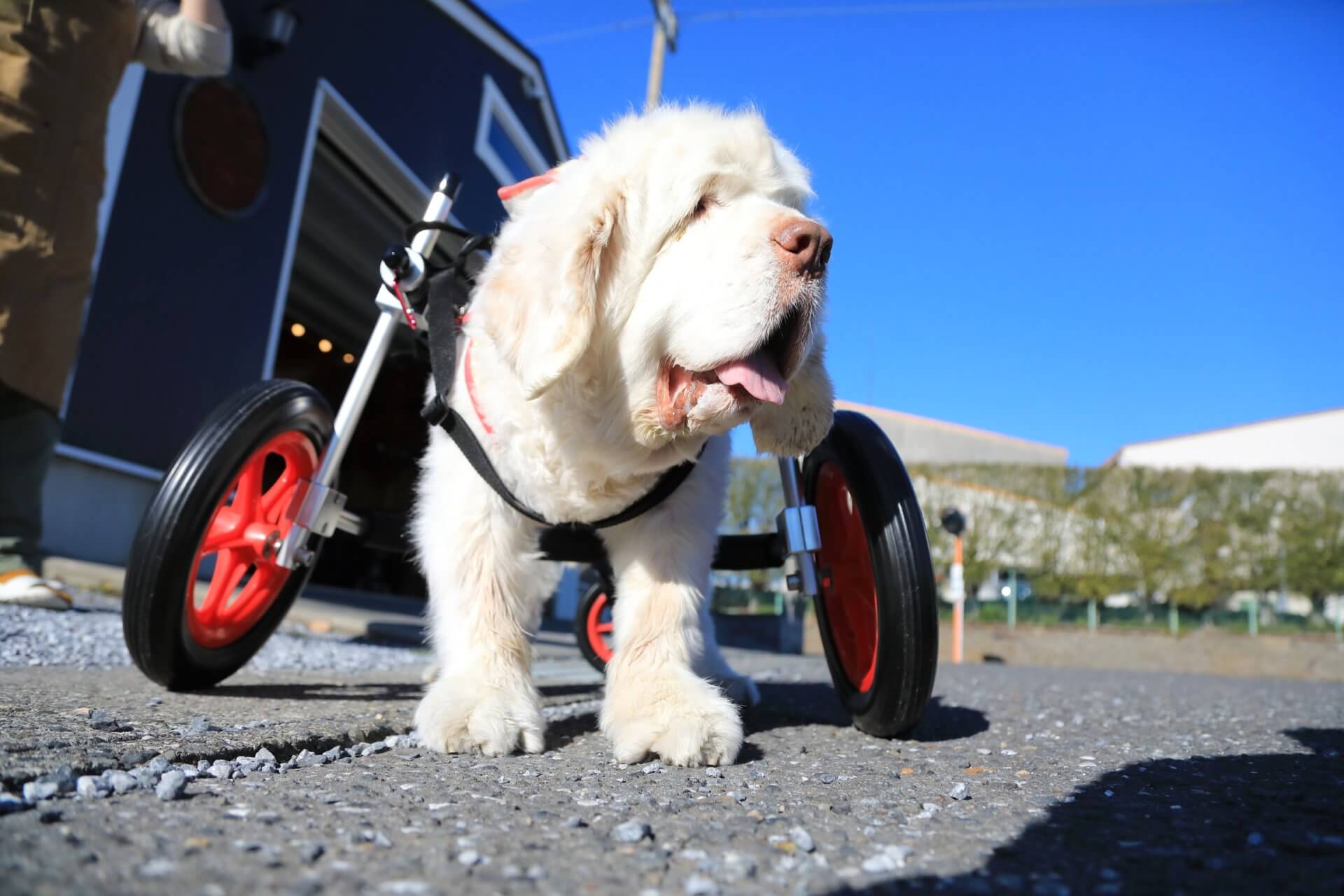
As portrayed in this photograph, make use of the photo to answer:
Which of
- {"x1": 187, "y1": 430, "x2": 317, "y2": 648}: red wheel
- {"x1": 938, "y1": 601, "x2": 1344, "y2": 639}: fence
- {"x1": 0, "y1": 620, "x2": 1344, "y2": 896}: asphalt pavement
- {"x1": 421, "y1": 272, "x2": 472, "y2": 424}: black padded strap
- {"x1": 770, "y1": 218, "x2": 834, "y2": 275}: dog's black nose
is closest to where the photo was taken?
{"x1": 0, "y1": 620, "x2": 1344, "y2": 896}: asphalt pavement


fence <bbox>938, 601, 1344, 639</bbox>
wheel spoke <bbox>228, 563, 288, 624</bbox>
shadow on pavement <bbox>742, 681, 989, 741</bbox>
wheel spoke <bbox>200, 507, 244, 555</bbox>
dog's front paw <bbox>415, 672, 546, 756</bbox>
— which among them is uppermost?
wheel spoke <bbox>200, 507, 244, 555</bbox>

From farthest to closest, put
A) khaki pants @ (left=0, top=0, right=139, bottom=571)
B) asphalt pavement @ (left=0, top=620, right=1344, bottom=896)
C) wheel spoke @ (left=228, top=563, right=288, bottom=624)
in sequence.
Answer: khaki pants @ (left=0, top=0, right=139, bottom=571), wheel spoke @ (left=228, top=563, right=288, bottom=624), asphalt pavement @ (left=0, top=620, right=1344, bottom=896)

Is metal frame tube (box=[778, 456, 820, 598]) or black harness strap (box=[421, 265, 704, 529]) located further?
metal frame tube (box=[778, 456, 820, 598])

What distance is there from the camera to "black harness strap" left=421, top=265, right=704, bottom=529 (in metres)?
2.23

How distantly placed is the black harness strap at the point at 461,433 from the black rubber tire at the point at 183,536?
1.56ft

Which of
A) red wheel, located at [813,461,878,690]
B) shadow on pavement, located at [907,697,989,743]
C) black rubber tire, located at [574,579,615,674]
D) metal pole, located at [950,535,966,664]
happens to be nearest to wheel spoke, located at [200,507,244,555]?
black rubber tire, located at [574,579,615,674]

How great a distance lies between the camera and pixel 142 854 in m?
1.01

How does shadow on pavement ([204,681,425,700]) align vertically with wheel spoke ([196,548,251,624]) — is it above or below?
below

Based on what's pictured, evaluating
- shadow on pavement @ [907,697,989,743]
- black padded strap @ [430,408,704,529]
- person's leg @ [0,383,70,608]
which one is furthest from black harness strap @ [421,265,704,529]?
person's leg @ [0,383,70,608]

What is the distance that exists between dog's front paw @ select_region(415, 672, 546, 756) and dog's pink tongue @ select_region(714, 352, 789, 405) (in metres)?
0.90

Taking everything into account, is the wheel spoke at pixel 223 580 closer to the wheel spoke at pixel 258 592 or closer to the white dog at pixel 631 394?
the wheel spoke at pixel 258 592

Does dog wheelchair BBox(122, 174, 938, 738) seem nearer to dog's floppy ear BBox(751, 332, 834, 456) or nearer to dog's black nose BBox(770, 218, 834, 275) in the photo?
dog's floppy ear BBox(751, 332, 834, 456)

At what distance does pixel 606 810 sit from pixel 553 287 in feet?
3.66

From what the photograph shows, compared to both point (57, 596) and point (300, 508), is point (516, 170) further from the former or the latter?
point (300, 508)
